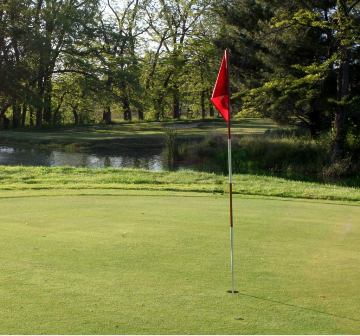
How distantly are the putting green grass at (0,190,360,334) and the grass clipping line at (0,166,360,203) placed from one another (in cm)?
525

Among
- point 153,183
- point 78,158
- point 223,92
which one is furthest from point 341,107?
point 223,92

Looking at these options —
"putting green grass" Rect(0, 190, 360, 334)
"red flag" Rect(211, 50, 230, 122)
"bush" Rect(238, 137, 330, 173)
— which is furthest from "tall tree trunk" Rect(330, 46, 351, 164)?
"red flag" Rect(211, 50, 230, 122)

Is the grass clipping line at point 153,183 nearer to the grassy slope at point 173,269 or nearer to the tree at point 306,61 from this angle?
the grassy slope at point 173,269

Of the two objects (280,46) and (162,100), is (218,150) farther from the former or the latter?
(162,100)

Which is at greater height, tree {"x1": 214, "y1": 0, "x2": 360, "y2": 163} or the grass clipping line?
Answer: tree {"x1": 214, "y1": 0, "x2": 360, "y2": 163}

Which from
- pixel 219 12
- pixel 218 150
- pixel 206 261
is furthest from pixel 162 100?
pixel 206 261

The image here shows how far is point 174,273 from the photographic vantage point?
5055 millimetres

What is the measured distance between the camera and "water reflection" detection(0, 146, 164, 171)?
86.1ft

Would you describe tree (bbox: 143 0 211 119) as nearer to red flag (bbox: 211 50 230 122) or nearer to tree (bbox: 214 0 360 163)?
tree (bbox: 214 0 360 163)

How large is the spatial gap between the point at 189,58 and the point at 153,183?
119ft

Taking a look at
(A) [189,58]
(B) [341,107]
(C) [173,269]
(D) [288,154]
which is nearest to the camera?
(C) [173,269]

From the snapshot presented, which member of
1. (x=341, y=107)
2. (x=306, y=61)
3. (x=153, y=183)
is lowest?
(x=153, y=183)

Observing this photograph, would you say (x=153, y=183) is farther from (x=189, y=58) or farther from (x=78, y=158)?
(x=189, y=58)

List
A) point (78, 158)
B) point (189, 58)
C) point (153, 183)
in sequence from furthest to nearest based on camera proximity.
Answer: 1. point (189, 58)
2. point (78, 158)
3. point (153, 183)
